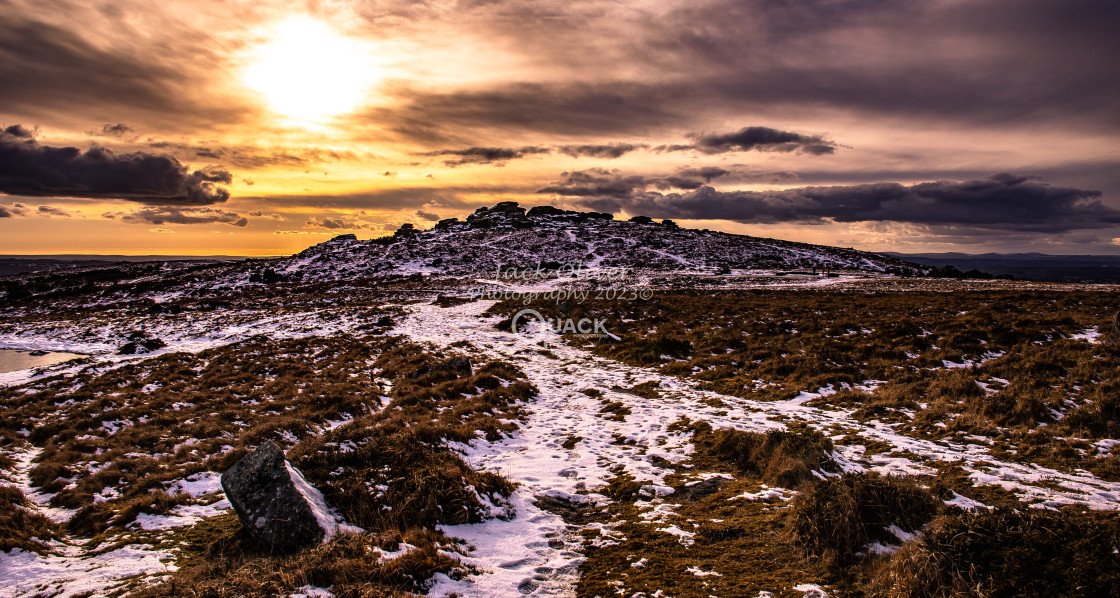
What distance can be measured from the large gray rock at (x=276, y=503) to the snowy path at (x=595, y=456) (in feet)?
5.88

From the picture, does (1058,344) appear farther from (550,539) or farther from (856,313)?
(550,539)

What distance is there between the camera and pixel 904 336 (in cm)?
1702

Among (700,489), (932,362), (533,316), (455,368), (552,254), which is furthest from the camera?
(552,254)

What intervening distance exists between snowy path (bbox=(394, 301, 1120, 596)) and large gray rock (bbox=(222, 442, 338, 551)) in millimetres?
1791

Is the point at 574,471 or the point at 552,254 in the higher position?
the point at 552,254

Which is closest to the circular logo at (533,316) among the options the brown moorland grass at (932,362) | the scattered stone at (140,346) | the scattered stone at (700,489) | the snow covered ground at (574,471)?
the brown moorland grass at (932,362)

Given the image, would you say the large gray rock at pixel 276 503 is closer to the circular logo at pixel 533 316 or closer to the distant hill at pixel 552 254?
the circular logo at pixel 533 316

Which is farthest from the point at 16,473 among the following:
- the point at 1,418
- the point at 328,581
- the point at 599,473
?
the point at 599,473

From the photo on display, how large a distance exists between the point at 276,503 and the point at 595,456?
6.02 meters

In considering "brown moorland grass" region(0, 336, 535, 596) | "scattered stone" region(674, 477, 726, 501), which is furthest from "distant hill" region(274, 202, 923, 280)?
"scattered stone" region(674, 477, 726, 501)

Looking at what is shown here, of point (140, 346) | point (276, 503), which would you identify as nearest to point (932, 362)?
point (276, 503)

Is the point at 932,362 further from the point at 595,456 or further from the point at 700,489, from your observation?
the point at 595,456

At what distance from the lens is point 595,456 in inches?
377

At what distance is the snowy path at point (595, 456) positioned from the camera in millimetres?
5680
